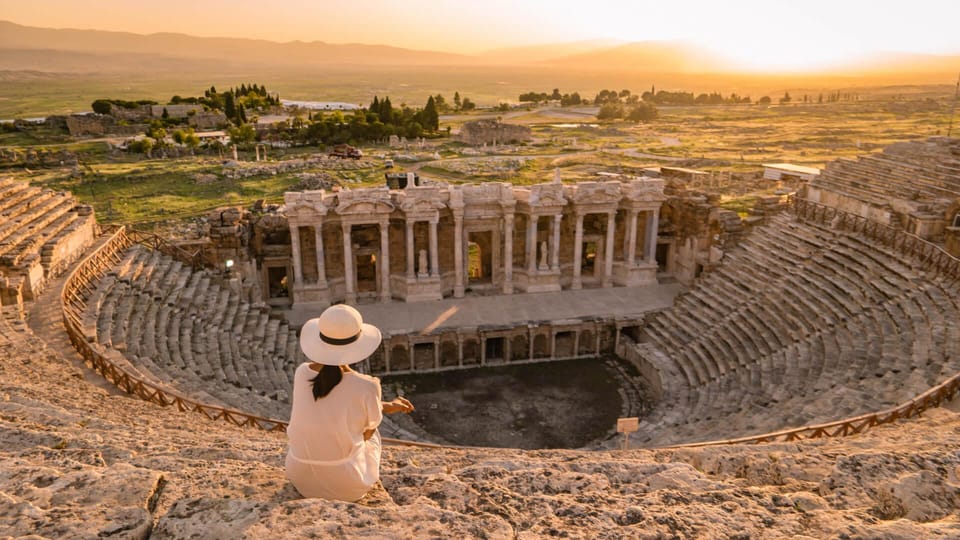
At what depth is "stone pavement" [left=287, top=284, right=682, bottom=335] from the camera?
25.3m

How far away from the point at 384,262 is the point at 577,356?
8252mm

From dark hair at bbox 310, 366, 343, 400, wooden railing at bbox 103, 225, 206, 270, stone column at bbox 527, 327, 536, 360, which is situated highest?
dark hair at bbox 310, 366, 343, 400

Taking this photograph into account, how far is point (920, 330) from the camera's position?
16.9 metres

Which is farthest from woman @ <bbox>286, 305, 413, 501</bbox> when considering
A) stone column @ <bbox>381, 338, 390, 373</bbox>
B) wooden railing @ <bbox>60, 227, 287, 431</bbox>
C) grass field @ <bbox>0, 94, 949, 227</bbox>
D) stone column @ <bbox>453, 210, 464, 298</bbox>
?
grass field @ <bbox>0, 94, 949, 227</bbox>

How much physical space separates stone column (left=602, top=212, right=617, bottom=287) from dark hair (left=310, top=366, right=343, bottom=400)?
78.3 ft

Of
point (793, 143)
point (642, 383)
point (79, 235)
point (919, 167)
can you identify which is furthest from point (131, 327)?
point (793, 143)

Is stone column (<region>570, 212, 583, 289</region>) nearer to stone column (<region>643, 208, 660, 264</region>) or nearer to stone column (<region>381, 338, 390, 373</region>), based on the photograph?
stone column (<region>643, 208, 660, 264</region>)

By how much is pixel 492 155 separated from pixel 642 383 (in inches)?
1988

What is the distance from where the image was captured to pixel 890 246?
852 inches

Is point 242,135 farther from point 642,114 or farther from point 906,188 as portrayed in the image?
point 642,114

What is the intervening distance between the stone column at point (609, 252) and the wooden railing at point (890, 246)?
23.1 ft

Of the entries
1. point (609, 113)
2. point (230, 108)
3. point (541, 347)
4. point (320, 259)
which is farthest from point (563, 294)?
point (609, 113)

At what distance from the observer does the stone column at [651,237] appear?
2909 cm

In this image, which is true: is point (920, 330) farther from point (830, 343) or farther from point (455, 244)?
point (455, 244)
